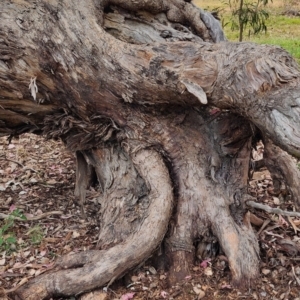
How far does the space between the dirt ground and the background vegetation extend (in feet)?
20.4

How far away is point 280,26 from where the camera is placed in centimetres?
1533

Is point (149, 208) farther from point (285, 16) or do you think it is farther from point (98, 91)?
point (285, 16)

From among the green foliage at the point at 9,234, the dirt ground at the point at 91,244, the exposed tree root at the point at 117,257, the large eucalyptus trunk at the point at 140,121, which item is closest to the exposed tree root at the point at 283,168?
the large eucalyptus trunk at the point at 140,121

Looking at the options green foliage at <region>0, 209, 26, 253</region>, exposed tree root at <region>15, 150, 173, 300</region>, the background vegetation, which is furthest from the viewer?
the background vegetation

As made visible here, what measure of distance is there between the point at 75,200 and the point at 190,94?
1.57 metres

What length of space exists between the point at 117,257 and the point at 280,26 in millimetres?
12940

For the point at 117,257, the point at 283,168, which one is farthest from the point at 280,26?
the point at 117,257

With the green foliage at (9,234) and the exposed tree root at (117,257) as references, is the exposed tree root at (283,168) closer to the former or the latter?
the exposed tree root at (117,257)

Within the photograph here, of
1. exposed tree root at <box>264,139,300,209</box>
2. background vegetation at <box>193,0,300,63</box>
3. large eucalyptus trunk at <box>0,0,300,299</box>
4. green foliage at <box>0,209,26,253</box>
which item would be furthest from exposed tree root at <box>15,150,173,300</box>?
background vegetation at <box>193,0,300,63</box>

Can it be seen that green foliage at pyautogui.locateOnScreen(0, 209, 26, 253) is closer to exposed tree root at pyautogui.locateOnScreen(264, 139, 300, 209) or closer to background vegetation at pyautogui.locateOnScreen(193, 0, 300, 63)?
exposed tree root at pyautogui.locateOnScreen(264, 139, 300, 209)

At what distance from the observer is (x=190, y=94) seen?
3.34 metres

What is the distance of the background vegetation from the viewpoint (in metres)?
11.7

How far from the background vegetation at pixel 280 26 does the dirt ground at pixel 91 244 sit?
20.4 feet

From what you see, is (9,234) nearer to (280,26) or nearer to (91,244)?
(91,244)
